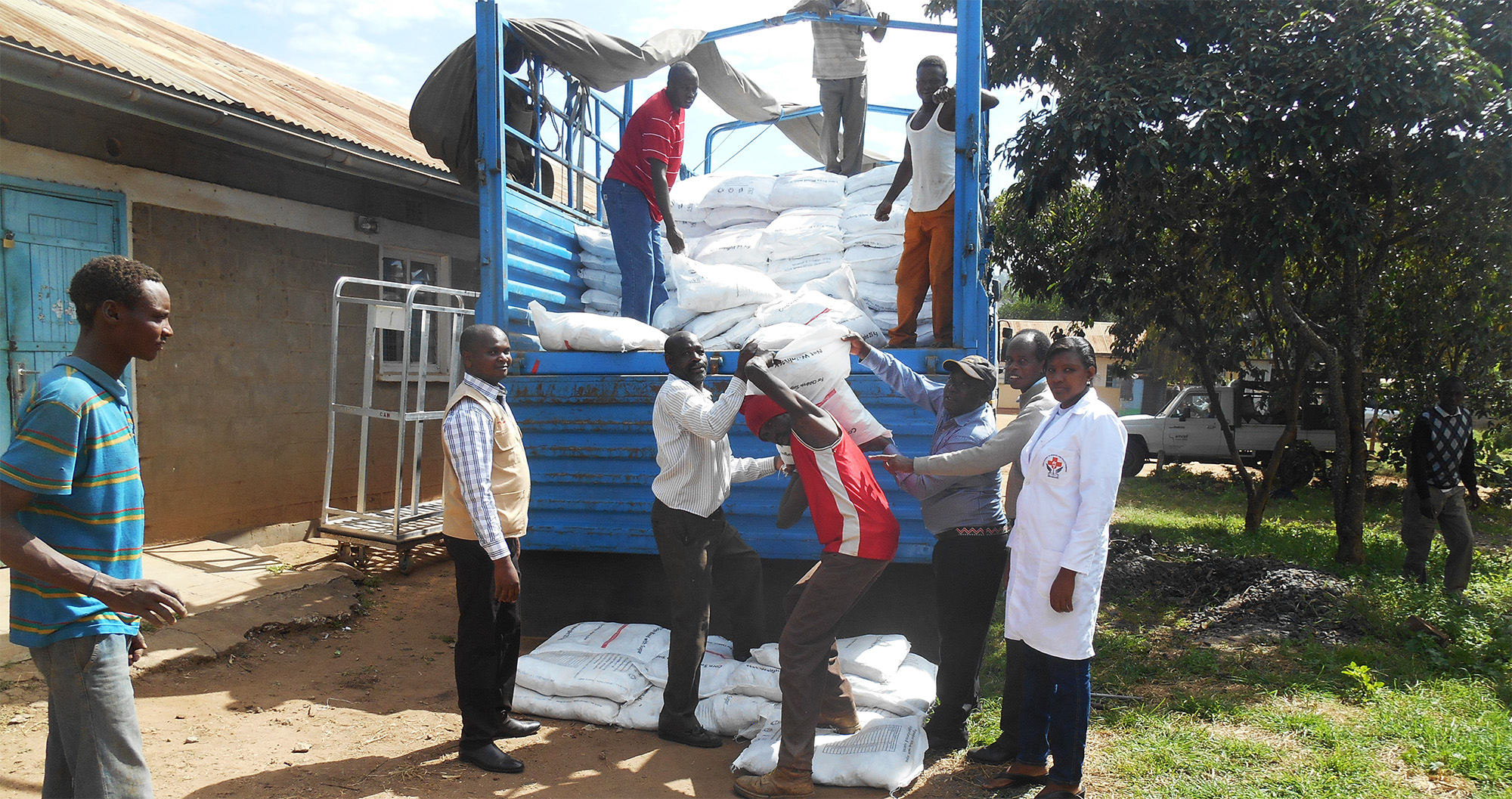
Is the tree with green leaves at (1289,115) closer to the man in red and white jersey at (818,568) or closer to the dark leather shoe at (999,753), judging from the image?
the man in red and white jersey at (818,568)

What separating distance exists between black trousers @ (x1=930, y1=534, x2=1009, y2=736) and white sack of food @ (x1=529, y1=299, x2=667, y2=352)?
1763 mm

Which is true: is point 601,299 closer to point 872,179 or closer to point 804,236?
point 804,236

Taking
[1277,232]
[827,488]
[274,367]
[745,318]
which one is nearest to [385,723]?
[827,488]

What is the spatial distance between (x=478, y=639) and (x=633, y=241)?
8.06 ft

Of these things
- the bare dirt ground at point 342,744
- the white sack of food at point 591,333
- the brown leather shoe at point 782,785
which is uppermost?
the white sack of food at point 591,333

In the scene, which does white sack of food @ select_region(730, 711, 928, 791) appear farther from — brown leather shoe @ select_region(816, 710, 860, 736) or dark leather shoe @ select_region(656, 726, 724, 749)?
dark leather shoe @ select_region(656, 726, 724, 749)

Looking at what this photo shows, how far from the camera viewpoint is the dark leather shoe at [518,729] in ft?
11.4

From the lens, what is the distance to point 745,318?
4.57 meters

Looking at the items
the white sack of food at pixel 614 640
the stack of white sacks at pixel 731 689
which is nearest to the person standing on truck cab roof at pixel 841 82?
the white sack of food at pixel 614 640

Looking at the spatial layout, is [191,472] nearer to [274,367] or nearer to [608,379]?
[274,367]

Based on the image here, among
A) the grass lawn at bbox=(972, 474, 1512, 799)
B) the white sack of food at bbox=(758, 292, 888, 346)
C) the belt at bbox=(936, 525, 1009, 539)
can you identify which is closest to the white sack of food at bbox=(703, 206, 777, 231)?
the white sack of food at bbox=(758, 292, 888, 346)

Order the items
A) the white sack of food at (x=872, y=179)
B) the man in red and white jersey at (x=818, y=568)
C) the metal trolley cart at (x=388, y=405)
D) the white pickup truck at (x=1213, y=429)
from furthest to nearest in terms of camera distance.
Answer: the white pickup truck at (x=1213, y=429), the metal trolley cart at (x=388, y=405), the white sack of food at (x=872, y=179), the man in red and white jersey at (x=818, y=568)

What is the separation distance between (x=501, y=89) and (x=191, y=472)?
144 inches

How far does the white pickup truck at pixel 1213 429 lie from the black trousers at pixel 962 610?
10.8 metres
